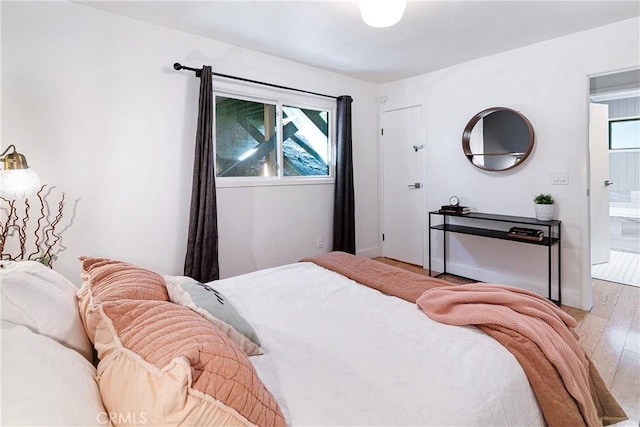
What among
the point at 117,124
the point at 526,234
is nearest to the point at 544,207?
the point at 526,234

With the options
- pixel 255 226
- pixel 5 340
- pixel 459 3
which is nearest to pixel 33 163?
pixel 255 226

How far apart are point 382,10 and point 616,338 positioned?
281 centimetres

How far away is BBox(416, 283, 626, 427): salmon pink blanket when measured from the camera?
118 centimetres

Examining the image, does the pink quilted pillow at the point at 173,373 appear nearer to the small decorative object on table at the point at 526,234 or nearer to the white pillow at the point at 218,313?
the white pillow at the point at 218,313

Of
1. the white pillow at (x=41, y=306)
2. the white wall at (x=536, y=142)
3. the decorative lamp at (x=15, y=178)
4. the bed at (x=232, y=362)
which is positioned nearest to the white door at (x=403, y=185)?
the white wall at (x=536, y=142)

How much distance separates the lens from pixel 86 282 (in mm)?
1260

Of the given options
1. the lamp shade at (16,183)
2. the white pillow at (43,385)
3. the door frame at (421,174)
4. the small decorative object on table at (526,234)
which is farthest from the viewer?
the door frame at (421,174)

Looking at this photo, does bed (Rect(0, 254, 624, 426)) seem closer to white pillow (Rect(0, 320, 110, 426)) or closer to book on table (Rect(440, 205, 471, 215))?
white pillow (Rect(0, 320, 110, 426))

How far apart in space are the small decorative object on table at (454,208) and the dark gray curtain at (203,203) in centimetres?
249

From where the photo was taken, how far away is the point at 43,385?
2.21ft

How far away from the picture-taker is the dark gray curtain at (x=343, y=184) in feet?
13.4

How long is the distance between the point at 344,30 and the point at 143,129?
1853mm

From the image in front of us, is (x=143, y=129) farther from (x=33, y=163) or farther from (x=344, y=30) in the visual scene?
(x=344, y=30)

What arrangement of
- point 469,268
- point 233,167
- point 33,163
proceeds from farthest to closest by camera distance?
point 469,268 < point 233,167 < point 33,163
